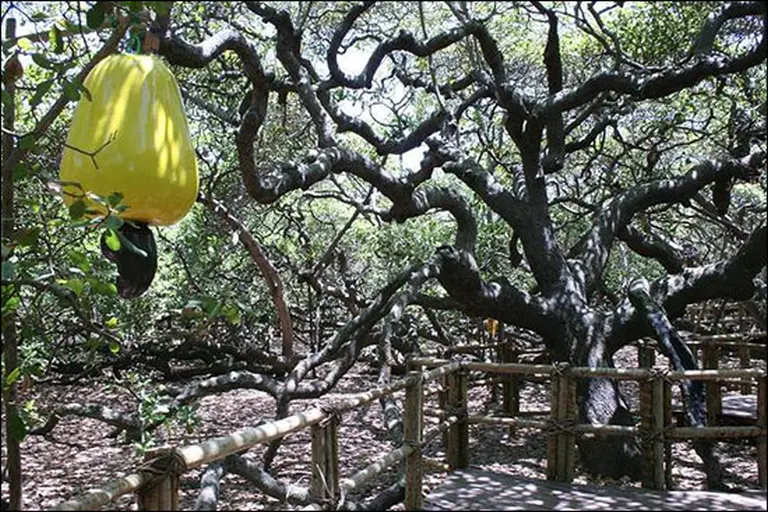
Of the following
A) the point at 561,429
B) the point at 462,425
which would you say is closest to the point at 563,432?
the point at 561,429

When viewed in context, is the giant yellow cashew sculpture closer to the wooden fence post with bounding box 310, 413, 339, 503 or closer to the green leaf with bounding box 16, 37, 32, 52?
the green leaf with bounding box 16, 37, 32, 52

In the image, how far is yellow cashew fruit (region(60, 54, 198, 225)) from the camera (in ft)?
5.63

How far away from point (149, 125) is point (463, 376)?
132 inches

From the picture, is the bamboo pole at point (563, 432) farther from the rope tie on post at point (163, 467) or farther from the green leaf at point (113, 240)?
Result: the green leaf at point (113, 240)

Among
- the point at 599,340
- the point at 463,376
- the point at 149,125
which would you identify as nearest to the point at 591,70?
the point at 599,340

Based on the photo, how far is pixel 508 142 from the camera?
1353 cm

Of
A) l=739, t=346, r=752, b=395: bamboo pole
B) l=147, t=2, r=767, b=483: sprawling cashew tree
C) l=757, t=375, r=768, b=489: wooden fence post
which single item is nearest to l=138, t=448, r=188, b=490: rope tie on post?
l=147, t=2, r=767, b=483: sprawling cashew tree

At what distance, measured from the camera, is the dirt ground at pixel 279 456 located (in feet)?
18.7

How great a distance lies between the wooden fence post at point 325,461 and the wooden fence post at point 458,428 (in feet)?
5.93

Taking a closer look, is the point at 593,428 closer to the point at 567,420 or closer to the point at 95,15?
the point at 567,420

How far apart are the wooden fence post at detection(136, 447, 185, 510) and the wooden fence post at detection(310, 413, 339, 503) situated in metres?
0.99

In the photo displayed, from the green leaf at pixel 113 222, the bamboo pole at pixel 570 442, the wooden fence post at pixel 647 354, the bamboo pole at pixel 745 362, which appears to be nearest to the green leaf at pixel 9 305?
the green leaf at pixel 113 222

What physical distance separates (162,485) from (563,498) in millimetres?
2431

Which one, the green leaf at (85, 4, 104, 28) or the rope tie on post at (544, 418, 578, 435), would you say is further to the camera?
the rope tie on post at (544, 418, 578, 435)
